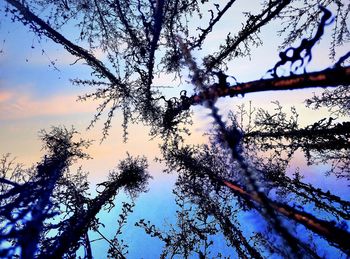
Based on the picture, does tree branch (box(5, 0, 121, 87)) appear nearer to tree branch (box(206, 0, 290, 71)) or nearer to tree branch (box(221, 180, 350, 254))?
tree branch (box(206, 0, 290, 71))

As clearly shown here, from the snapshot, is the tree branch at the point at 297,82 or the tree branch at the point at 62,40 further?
the tree branch at the point at 62,40

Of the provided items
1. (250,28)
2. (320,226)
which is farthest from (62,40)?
(320,226)

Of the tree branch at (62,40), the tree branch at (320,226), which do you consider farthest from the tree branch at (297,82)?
the tree branch at (62,40)

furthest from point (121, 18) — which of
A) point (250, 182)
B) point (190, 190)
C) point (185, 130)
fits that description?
point (190, 190)

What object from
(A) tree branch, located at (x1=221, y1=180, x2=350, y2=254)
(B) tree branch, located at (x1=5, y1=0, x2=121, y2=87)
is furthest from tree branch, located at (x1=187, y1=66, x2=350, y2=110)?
(B) tree branch, located at (x1=5, y1=0, x2=121, y2=87)

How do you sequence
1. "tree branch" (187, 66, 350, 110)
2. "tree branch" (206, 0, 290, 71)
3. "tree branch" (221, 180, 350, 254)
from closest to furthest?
"tree branch" (187, 66, 350, 110) → "tree branch" (221, 180, 350, 254) → "tree branch" (206, 0, 290, 71)

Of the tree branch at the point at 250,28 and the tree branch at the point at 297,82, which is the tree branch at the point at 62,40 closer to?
the tree branch at the point at 250,28

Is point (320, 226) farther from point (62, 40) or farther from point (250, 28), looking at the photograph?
point (62, 40)

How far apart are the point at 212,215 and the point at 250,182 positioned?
41.3 feet

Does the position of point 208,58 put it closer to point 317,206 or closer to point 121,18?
point 121,18

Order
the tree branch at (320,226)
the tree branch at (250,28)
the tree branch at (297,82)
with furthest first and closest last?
the tree branch at (250,28)
the tree branch at (320,226)
the tree branch at (297,82)

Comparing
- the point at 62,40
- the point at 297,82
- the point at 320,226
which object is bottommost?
the point at 320,226

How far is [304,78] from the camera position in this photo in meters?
3.00

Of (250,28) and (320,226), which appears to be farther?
(250,28)
